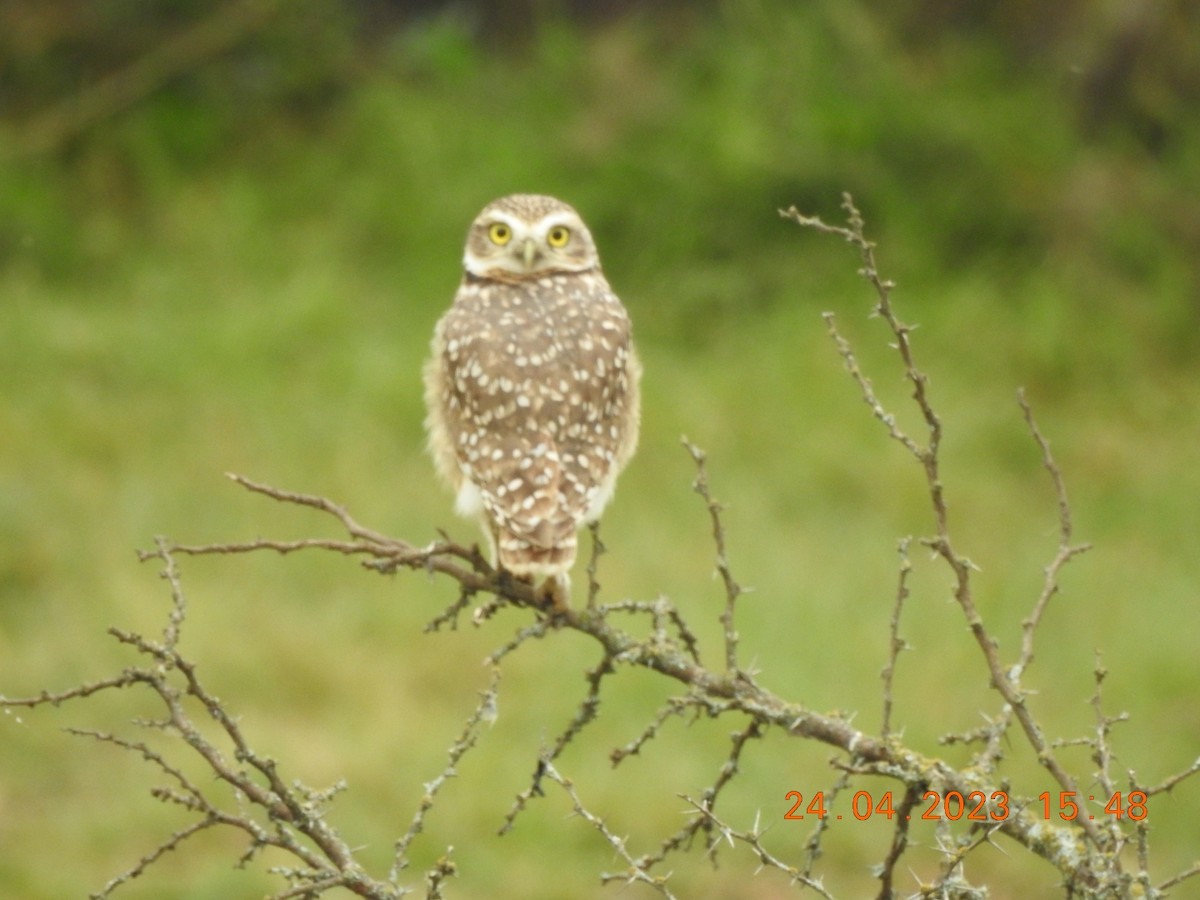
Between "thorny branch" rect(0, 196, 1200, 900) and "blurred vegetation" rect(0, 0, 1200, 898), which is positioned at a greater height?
"blurred vegetation" rect(0, 0, 1200, 898)

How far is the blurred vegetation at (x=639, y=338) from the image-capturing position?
609 centimetres

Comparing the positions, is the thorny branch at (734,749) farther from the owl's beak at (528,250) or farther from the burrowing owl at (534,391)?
the owl's beak at (528,250)

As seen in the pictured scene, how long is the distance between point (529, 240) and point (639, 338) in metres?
4.56

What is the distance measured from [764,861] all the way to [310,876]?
0.60 metres

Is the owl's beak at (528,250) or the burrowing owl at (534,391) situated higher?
the owl's beak at (528,250)

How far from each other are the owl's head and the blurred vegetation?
2303mm

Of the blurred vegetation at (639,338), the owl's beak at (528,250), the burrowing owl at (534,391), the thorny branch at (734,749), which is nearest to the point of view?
the thorny branch at (734,749)

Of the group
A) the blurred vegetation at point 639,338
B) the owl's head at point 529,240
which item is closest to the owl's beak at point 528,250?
the owl's head at point 529,240

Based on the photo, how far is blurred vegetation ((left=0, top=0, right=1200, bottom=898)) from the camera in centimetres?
609

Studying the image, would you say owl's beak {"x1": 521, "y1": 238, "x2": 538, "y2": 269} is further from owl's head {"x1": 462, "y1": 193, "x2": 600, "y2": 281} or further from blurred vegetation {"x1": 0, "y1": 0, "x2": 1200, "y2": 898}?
blurred vegetation {"x1": 0, "y1": 0, "x2": 1200, "y2": 898}

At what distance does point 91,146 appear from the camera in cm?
952

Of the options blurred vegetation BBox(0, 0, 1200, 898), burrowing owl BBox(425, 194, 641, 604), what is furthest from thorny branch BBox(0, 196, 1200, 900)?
blurred vegetation BBox(0, 0, 1200, 898)

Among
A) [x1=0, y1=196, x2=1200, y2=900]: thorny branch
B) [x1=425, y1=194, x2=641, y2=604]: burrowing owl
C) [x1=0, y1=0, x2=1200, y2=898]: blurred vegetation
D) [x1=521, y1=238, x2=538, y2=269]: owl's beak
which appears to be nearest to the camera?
[x1=0, y1=196, x2=1200, y2=900]: thorny branch

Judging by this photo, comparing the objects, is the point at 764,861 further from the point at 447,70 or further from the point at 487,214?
the point at 447,70
